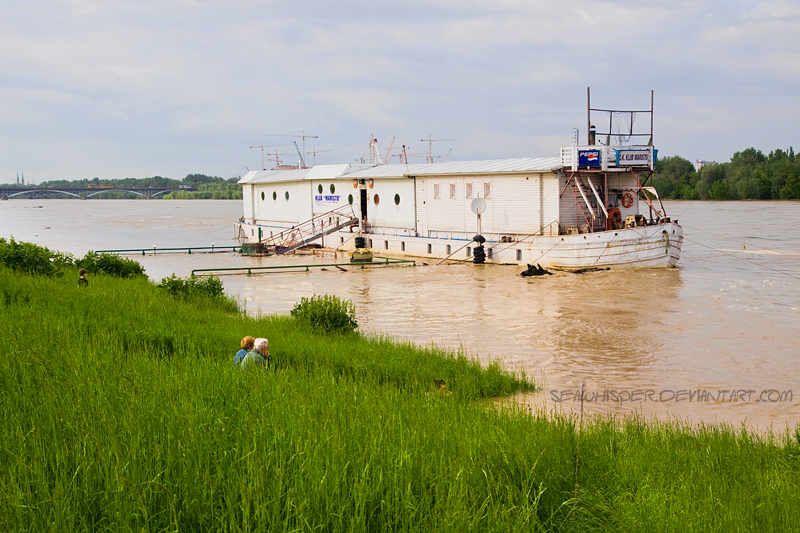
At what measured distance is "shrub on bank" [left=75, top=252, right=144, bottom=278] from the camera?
19219mm

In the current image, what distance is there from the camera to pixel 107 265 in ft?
64.5

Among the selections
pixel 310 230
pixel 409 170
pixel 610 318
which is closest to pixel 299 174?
pixel 310 230

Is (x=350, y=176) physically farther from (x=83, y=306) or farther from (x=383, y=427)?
(x=383, y=427)

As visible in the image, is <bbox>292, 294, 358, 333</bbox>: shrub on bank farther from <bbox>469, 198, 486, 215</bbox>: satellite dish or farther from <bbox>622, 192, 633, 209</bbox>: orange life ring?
<bbox>622, 192, 633, 209</bbox>: orange life ring

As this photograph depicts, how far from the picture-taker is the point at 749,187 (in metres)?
92.4

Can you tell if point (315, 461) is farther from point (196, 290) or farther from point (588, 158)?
point (588, 158)

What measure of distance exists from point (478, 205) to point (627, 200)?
637 centimetres

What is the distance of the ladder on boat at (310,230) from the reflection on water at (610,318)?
269cm

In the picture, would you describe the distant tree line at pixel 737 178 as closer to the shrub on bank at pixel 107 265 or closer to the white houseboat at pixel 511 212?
the white houseboat at pixel 511 212

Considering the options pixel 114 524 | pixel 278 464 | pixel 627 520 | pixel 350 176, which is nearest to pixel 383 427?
pixel 278 464

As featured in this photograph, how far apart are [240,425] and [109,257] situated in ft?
56.5

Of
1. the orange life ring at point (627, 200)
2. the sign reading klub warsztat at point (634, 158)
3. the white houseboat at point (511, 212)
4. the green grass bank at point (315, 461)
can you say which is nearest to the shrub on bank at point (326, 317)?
the green grass bank at point (315, 461)

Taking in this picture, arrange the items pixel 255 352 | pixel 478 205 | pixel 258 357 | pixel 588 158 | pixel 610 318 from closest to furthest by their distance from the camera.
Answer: pixel 258 357, pixel 255 352, pixel 610 318, pixel 588 158, pixel 478 205

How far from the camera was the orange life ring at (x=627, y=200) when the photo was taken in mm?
29672
